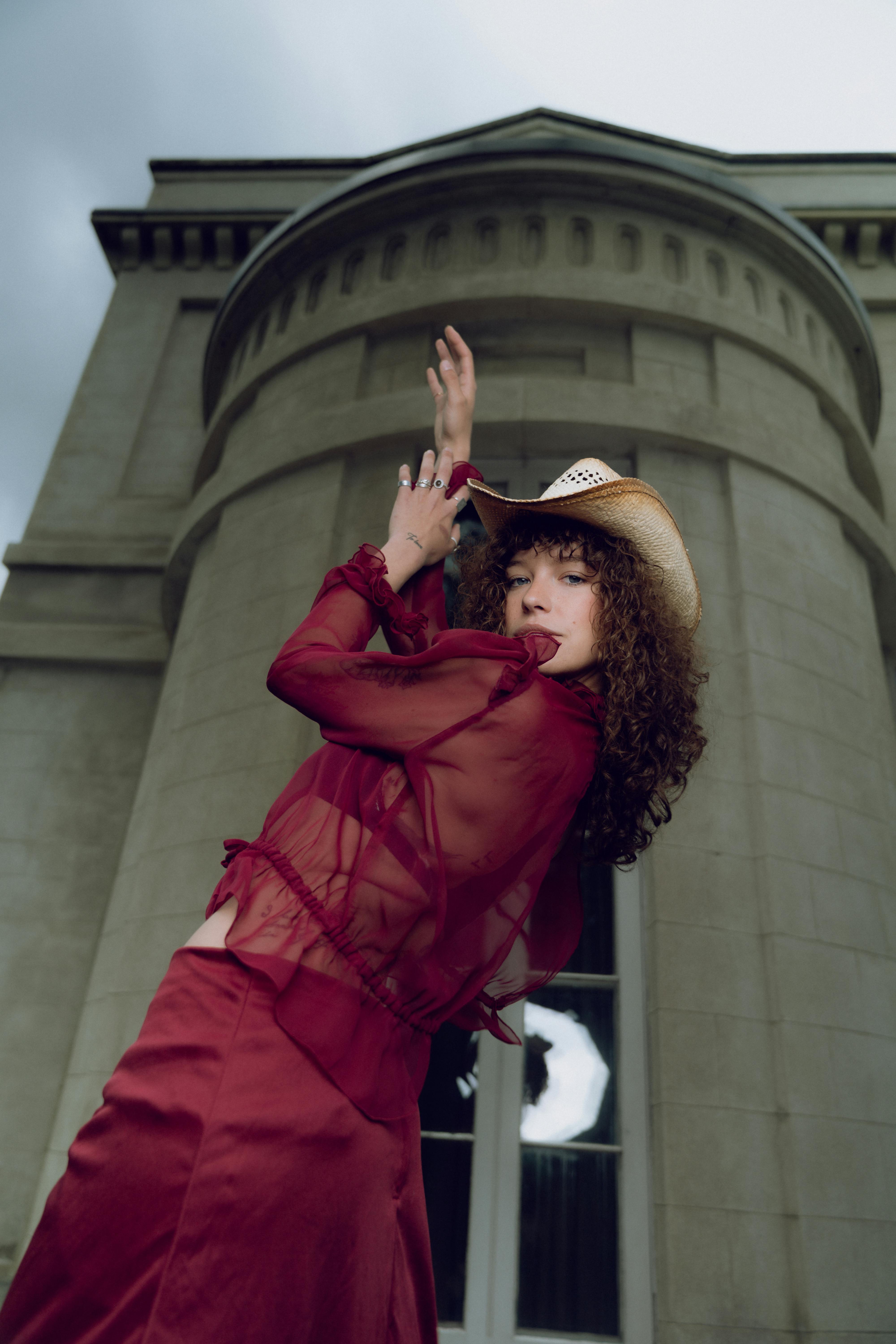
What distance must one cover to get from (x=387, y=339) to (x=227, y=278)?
16.9 ft

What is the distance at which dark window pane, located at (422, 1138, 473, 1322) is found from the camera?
3.31m

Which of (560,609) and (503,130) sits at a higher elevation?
(503,130)

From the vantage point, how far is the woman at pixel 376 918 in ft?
3.22

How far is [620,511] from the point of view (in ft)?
5.63

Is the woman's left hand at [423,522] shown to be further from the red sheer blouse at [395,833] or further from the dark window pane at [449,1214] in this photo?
the dark window pane at [449,1214]

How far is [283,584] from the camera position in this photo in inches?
195

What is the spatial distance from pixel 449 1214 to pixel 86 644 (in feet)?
17.8

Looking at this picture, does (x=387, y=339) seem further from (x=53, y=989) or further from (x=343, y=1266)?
(x=343, y=1266)

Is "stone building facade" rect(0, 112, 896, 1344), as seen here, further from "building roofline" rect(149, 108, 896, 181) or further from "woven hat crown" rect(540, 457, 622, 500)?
"woven hat crown" rect(540, 457, 622, 500)

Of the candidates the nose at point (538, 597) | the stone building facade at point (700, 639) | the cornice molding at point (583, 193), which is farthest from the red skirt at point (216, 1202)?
the cornice molding at point (583, 193)

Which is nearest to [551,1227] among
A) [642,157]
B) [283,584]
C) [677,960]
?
[677,960]

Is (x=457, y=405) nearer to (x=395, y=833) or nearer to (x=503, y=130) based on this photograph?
(x=395, y=833)

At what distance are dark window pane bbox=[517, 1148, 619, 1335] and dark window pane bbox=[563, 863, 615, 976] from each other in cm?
77

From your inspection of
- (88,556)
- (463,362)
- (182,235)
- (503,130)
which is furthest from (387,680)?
(182,235)
